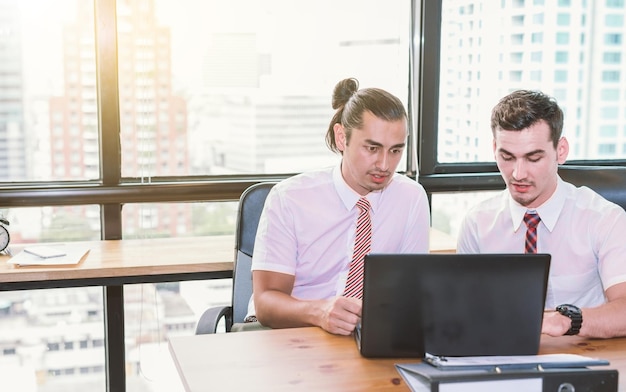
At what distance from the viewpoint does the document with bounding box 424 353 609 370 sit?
1516 mm

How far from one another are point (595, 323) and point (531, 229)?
371 mm

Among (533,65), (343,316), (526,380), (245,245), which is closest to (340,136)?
(245,245)

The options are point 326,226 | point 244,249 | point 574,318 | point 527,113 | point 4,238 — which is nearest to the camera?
point 574,318

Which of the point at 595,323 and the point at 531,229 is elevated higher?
the point at 531,229

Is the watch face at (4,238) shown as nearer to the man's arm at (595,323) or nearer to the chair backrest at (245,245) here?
the chair backrest at (245,245)

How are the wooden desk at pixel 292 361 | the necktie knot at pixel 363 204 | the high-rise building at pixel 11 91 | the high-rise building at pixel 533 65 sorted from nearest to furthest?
the wooden desk at pixel 292 361 → the necktie knot at pixel 363 204 → the high-rise building at pixel 11 91 → the high-rise building at pixel 533 65

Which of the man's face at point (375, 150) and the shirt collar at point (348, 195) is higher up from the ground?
the man's face at point (375, 150)

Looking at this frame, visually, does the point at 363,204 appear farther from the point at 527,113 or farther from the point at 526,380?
the point at 526,380

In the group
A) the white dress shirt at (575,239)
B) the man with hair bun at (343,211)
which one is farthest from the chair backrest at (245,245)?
the white dress shirt at (575,239)

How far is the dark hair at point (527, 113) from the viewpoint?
6.81ft

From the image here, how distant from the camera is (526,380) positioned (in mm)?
1446

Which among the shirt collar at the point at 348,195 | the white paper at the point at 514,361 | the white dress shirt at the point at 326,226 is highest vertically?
the shirt collar at the point at 348,195

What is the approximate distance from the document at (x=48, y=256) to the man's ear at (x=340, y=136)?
1.03 m

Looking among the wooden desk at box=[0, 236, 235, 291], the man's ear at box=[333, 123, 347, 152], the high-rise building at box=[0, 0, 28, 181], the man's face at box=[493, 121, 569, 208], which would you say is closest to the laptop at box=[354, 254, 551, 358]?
the man's face at box=[493, 121, 569, 208]
